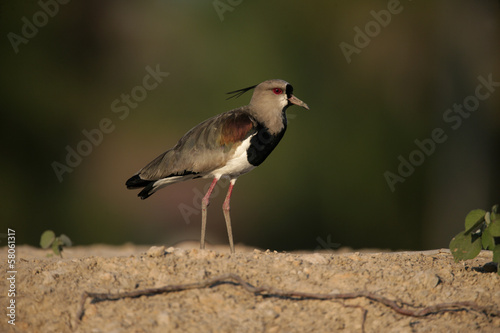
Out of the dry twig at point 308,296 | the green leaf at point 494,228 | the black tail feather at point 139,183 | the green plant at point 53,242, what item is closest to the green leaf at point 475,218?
the green leaf at point 494,228

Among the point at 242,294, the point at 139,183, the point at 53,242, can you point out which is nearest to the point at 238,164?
the point at 139,183

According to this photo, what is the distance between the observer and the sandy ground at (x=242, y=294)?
309cm

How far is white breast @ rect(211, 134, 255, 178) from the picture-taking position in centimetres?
523

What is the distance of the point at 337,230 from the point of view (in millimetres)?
11766

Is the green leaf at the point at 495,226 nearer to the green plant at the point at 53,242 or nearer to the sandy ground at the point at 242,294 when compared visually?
the sandy ground at the point at 242,294

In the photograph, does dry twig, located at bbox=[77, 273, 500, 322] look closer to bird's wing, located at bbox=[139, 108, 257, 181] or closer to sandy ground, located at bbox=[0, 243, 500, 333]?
sandy ground, located at bbox=[0, 243, 500, 333]

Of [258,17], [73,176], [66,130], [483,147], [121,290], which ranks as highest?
[258,17]

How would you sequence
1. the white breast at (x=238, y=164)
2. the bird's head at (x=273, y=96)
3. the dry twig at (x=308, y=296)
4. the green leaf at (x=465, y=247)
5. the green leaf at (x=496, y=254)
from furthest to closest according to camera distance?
the bird's head at (x=273, y=96) → the white breast at (x=238, y=164) → the green leaf at (x=465, y=247) → the green leaf at (x=496, y=254) → the dry twig at (x=308, y=296)

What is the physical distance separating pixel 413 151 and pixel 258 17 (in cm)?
395

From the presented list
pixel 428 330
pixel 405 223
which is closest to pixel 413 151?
pixel 405 223

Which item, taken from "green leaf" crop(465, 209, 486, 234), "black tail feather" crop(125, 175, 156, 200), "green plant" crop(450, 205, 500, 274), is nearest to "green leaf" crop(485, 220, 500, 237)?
"green plant" crop(450, 205, 500, 274)

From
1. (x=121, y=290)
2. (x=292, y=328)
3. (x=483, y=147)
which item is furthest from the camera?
(x=483, y=147)

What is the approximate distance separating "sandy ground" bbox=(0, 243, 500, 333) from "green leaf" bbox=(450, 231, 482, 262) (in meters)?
0.14

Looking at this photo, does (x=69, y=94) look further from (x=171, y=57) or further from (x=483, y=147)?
(x=483, y=147)
